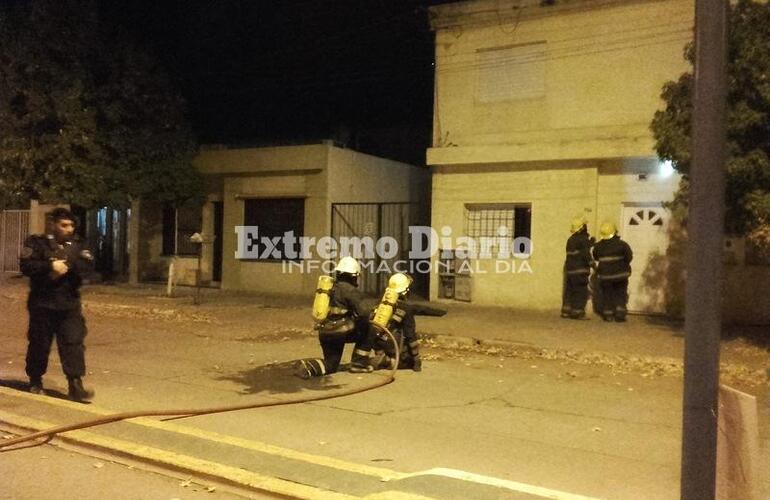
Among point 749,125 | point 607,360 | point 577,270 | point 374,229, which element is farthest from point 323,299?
point 374,229

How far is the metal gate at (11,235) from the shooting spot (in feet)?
70.0

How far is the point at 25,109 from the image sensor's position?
1758cm

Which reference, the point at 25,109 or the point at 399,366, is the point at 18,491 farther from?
the point at 25,109

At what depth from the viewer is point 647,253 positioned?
1338cm

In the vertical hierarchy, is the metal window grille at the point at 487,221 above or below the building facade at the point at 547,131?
below

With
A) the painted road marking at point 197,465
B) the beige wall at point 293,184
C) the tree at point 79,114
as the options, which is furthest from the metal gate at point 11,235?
the painted road marking at point 197,465

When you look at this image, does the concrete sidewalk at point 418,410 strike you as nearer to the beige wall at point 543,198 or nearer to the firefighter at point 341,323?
the firefighter at point 341,323

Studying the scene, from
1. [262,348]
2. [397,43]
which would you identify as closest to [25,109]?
[397,43]

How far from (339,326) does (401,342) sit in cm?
94

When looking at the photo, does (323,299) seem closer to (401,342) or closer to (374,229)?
(401,342)

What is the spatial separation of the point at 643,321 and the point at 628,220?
6.34 feet

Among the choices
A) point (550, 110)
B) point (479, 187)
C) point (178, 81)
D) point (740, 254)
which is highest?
point (178, 81)

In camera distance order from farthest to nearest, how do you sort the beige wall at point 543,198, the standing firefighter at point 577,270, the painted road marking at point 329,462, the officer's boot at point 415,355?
the beige wall at point 543,198 → the standing firefighter at point 577,270 → the officer's boot at point 415,355 → the painted road marking at point 329,462

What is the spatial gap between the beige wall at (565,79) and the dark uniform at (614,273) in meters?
1.73
